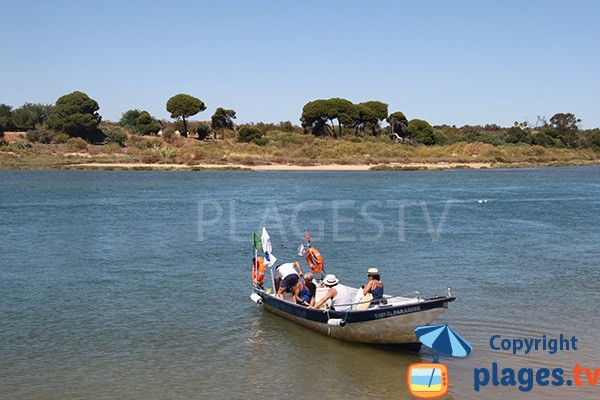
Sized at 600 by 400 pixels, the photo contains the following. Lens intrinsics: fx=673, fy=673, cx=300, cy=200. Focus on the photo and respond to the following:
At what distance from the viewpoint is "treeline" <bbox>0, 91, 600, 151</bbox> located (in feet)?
330

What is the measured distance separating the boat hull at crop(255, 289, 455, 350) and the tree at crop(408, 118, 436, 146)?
99.2m

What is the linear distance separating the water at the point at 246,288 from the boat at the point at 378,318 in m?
0.30

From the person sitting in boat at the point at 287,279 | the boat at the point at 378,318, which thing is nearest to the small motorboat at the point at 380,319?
the boat at the point at 378,318

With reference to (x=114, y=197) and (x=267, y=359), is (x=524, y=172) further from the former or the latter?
(x=267, y=359)

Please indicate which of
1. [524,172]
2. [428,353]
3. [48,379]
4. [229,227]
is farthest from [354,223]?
[524,172]

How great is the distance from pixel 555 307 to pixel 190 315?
9.74m

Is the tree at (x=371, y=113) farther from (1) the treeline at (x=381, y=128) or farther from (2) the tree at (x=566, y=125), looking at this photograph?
(2) the tree at (x=566, y=125)

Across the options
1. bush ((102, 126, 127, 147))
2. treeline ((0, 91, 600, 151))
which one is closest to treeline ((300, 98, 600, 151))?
treeline ((0, 91, 600, 151))

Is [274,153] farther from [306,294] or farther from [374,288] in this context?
[374,288]

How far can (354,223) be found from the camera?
36.3 m

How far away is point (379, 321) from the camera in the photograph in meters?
14.0

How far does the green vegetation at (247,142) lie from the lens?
9031 centimetres

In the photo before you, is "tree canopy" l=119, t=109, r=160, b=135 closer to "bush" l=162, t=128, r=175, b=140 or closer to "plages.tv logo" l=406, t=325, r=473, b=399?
"bush" l=162, t=128, r=175, b=140

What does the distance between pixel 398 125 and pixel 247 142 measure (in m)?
27.4
